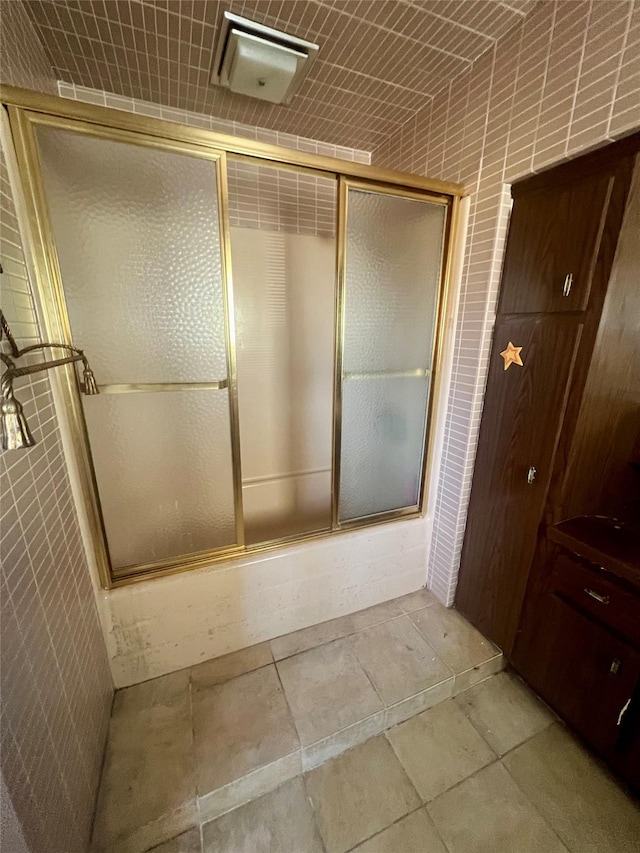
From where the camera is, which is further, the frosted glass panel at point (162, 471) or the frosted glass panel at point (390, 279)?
the frosted glass panel at point (390, 279)

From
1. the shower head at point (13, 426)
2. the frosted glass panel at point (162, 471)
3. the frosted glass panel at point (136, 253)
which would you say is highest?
the frosted glass panel at point (136, 253)

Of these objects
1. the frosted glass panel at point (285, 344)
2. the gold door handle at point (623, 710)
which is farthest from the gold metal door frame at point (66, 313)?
the gold door handle at point (623, 710)

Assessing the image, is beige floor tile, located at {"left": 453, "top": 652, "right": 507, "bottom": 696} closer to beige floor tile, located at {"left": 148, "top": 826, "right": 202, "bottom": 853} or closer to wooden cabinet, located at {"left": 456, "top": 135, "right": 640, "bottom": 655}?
wooden cabinet, located at {"left": 456, "top": 135, "right": 640, "bottom": 655}

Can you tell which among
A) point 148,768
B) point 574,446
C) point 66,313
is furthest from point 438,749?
point 66,313

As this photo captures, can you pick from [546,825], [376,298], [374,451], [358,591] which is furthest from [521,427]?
[546,825]

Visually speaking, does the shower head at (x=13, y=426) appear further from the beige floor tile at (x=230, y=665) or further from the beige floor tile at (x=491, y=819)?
the beige floor tile at (x=491, y=819)

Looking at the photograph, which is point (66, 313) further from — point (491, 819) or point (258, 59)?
point (491, 819)

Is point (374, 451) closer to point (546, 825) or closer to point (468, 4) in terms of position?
point (546, 825)

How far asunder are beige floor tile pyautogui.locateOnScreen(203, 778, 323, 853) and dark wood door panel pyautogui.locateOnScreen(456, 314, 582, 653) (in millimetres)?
964

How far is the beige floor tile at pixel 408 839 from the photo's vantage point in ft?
3.11

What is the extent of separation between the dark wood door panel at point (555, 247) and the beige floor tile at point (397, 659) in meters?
1.47

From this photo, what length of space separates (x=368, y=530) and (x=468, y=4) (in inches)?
75.9

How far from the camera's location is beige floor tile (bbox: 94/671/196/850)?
37.5 inches

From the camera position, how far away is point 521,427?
1.25 metres
